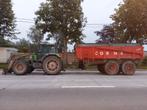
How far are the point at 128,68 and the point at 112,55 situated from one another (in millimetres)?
1427

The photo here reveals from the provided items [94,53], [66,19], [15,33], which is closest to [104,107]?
[94,53]

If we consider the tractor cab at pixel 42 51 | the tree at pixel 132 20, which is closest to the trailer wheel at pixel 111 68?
the tractor cab at pixel 42 51

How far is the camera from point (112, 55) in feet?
109

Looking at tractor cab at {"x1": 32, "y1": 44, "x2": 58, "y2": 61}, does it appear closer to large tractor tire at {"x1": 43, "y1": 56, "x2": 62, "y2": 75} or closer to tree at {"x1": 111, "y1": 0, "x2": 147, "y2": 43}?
large tractor tire at {"x1": 43, "y1": 56, "x2": 62, "y2": 75}

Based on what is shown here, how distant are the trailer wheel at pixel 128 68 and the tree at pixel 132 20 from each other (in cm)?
1742

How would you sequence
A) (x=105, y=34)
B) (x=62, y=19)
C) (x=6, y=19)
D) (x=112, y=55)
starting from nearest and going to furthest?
1. (x=112, y=55)
2. (x=62, y=19)
3. (x=6, y=19)
4. (x=105, y=34)

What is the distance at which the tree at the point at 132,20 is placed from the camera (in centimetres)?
4988

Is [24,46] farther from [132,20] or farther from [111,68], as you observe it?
[111,68]

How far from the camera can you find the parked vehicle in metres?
32.7

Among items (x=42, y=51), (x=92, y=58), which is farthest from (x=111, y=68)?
(x=42, y=51)

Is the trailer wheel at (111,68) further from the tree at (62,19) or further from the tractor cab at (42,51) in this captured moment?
the tree at (62,19)

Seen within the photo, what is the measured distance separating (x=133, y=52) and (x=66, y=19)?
16974mm

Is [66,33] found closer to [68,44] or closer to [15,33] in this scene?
[68,44]

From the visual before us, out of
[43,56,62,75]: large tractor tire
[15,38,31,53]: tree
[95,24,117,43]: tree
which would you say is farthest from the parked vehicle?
[95,24,117,43]: tree
